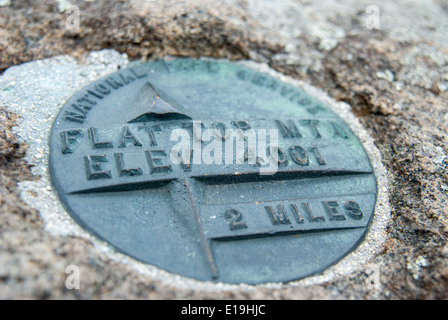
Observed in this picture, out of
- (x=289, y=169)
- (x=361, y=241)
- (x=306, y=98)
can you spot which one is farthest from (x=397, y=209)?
(x=306, y=98)

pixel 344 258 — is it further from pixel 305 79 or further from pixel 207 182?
pixel 305 79

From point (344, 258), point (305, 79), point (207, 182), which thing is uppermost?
point (305, 79)

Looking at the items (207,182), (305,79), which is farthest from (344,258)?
(305,79)

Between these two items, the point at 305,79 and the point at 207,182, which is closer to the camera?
the point at 207,182

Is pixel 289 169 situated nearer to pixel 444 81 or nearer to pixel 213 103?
pixel 213 103

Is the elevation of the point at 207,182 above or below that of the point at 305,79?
below
